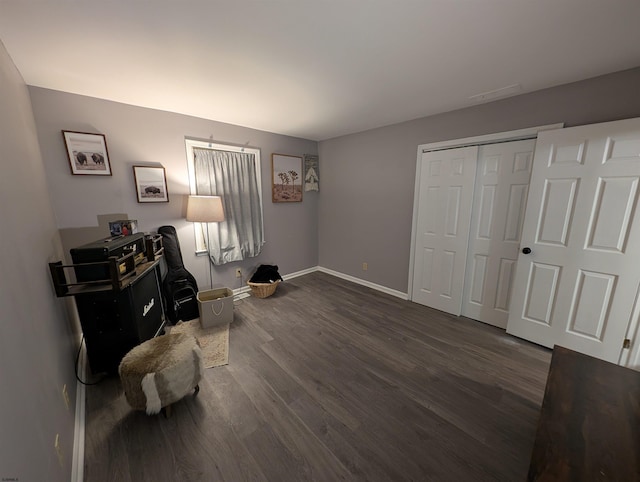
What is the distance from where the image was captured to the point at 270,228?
3.76 meters

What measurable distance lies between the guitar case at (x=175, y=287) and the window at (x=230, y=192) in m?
0.32

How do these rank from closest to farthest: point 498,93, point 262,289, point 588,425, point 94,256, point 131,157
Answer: point 588,425, point 94,256, point 498,93, point 131,157, point 262,289

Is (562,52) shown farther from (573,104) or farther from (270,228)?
(270,228)

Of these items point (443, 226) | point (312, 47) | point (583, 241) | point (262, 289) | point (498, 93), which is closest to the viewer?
point (312, 47)

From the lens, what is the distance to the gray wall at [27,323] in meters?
0.78

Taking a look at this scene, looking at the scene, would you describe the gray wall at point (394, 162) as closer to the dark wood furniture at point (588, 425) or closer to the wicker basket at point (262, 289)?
the wicker basket at point (262, 289)

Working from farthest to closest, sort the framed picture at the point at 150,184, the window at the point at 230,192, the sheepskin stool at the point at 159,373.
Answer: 1. the window at the point at 230,192
2. the framed picture at the point at 150,184
3. the sheepskin stool at the point at 159,373

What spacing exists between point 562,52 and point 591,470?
2288 millimetres

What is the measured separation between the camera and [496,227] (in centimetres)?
254

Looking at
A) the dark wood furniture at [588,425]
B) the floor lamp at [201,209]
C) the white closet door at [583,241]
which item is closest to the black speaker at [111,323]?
the floor lamp at [201,209]

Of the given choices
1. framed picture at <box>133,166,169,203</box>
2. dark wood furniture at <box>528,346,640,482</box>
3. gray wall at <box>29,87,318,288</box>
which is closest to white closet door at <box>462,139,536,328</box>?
dark wood furniture at <box>528,346,640,482</box>

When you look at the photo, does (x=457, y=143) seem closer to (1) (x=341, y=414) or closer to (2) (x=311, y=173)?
(2) (x=311, y=173)

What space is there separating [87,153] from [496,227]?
13.6 ft

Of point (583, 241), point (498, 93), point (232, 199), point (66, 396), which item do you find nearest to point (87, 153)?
point (232, 199)
